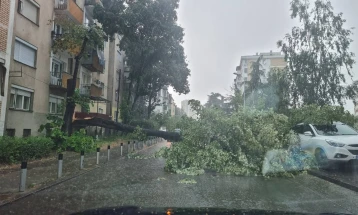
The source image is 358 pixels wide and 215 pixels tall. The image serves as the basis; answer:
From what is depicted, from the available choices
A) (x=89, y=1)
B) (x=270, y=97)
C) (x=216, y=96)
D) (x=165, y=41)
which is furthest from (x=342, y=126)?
(x=216, y=96)

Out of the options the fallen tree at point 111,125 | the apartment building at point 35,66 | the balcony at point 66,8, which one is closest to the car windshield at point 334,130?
the fallen tree at point 111,125

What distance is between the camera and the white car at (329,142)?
11.3 meters

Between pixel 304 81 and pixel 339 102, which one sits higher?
pixel 304 81

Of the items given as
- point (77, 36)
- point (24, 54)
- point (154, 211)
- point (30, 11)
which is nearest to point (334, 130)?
point (154, 211)

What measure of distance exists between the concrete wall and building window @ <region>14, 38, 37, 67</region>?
0.22 metres

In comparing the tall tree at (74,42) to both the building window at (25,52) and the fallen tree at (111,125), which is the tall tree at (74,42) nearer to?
the building window at (25,52)

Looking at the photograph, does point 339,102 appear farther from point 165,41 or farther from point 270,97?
point 165,41

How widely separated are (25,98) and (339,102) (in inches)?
851

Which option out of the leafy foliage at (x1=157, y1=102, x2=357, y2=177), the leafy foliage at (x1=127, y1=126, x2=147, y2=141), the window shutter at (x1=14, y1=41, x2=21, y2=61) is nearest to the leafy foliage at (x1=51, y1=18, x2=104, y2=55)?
the window shutter at (x1=14, y1=41, x2=21, y2=61)

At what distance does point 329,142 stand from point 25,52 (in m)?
16.2

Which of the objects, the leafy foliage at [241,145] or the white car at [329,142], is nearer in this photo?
the white car at [329,142]

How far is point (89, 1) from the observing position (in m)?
27.8

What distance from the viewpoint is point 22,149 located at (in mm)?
12617

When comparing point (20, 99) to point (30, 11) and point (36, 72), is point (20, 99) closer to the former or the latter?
point (36, 72)
